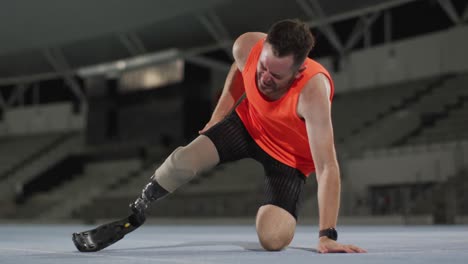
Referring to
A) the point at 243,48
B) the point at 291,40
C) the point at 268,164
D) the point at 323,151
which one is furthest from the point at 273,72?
the point at 268,164

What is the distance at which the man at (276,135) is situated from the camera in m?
4.72

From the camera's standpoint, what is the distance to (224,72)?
28859 mm

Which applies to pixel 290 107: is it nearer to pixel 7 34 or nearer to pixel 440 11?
pixel 440 11

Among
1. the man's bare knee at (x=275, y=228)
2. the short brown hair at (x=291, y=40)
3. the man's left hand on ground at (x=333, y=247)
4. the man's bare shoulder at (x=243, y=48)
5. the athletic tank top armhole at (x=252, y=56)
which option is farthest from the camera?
the man's bare shoulder at (x=243, y=48)

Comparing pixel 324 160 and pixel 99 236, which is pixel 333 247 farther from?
pixel 99 236

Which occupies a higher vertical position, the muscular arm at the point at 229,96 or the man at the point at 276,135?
the muscular arm at the point at 229,96

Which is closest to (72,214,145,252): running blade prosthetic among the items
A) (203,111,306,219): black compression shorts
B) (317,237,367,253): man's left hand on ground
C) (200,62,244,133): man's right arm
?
(203,111,306,219): black compression shorts

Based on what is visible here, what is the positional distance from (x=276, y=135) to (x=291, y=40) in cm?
115

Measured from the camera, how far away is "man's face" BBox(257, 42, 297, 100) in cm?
464

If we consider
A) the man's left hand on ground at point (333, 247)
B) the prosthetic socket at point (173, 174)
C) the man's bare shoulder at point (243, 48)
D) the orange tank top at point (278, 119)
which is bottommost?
the man's left hand on ground at point (333, 247)

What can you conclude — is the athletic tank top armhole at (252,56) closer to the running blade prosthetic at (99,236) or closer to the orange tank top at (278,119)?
the orange tank top at (278,119)

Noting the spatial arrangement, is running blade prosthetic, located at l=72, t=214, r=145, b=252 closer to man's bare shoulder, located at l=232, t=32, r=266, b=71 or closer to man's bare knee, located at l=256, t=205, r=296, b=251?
man's bare knee, located at l=256, t=205, r=296, b=251

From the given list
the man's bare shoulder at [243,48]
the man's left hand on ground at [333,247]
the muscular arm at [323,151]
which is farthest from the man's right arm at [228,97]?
the man's left hand on ground at [333,247]

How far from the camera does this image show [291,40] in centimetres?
461
